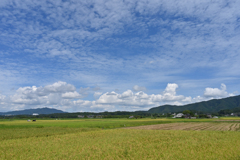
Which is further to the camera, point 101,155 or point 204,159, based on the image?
point 101,155

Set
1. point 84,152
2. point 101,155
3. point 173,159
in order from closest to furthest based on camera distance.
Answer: point 173,159 → point 101,155 → point 84,152

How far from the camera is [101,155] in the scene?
19.7 meters

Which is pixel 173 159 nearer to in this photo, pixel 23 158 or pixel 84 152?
pixel 84 152

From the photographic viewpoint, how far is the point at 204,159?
1727 centimetres

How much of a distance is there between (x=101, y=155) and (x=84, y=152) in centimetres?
258

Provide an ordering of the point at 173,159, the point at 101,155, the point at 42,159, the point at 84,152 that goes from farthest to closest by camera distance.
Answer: the point at 84,152 < the point at 101,155 < the point at 42,159 < the point at 173,159

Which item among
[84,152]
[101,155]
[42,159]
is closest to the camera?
[42,159]

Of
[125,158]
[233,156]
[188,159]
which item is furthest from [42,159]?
[233,156]

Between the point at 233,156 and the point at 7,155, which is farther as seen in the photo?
the point at 7,155

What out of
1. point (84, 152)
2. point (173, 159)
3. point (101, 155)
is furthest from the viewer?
point (84, 152)

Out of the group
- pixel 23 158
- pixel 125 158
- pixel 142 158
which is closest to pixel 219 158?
pixel 142 158

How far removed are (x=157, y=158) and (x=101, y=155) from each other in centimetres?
589

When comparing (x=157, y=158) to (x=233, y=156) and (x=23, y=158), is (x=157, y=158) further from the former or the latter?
(x=23, y=158)

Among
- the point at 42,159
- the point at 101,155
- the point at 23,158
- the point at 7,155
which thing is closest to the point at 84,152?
the point at 101,155
